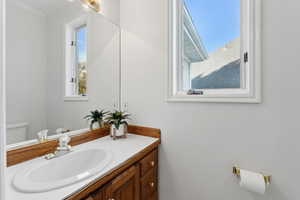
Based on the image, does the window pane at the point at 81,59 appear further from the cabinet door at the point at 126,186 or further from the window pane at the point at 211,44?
the window pane at the point at 211,44

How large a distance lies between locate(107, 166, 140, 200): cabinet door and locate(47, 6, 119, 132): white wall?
0.59 meters

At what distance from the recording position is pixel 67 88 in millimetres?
1139

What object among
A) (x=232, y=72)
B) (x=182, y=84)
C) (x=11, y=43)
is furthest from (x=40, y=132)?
(x=232, y=72)

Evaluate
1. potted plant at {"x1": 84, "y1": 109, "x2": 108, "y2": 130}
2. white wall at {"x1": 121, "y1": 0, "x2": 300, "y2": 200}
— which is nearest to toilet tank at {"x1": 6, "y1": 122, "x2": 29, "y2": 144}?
potted plant at {"x1": 84, "y1": 109, "x2": 108, "y2": 130}

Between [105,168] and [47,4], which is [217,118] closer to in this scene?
[105,168]

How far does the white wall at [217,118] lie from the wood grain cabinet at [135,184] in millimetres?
123

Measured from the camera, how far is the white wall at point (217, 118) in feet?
2.93

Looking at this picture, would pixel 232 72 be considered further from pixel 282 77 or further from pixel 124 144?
pixel 124 144

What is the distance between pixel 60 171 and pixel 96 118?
1.77ft

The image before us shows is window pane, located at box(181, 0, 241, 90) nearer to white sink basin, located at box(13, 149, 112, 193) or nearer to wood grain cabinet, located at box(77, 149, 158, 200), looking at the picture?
wood grain cabinet, located at box(77, 149, 158, 200)

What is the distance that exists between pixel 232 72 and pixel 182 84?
1.33 feet

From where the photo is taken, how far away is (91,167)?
1.01 metres

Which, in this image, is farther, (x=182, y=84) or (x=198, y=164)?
(x=182, y=84)

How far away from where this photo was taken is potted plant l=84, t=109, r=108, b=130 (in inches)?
51.9
